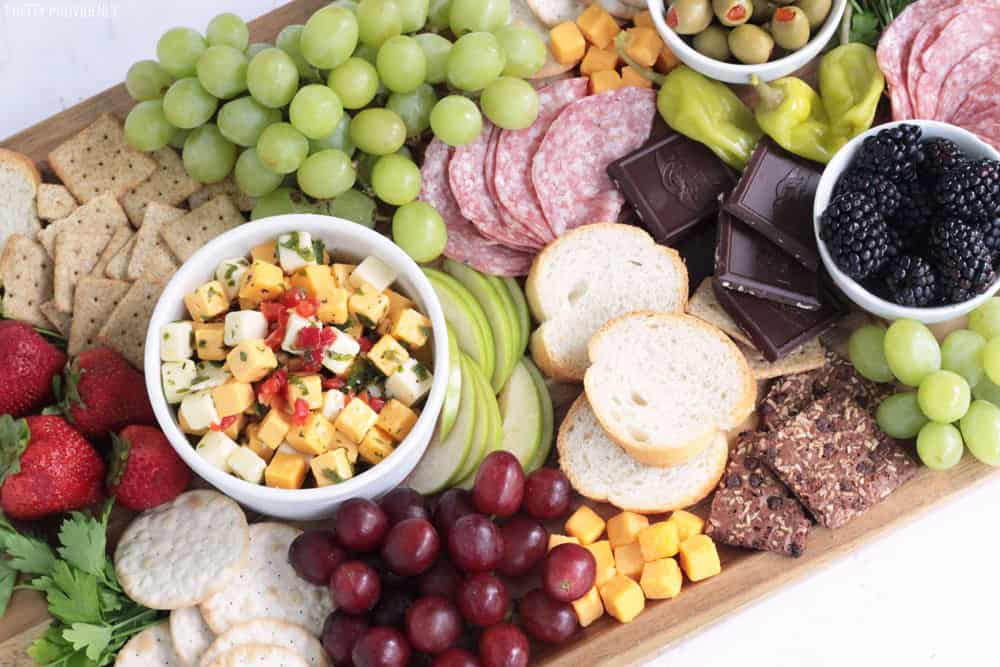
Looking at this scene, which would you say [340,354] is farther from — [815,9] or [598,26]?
[815,9]

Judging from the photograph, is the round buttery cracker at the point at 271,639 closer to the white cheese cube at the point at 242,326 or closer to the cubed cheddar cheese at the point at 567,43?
the white cheese cube at the point at 242,326

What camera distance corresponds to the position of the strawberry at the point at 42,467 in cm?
163

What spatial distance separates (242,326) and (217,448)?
19cm

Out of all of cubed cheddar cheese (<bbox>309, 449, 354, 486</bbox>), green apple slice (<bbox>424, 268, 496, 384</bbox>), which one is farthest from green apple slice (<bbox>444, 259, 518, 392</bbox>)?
cubed cheddar cheese (<bbox>309, 449, 354, 486</bbox>)

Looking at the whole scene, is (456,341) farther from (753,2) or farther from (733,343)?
(753,2)

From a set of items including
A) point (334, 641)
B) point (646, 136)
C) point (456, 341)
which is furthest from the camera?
point (646, 136)

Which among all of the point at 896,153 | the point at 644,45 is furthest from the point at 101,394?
the point at 896,153

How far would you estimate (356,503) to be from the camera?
167 cm

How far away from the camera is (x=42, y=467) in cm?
164

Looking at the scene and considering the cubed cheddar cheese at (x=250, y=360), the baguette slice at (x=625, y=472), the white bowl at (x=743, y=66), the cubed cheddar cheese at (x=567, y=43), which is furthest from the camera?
the cubed cheddar cheese at (x=567, y=43)

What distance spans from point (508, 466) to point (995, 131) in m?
1.10

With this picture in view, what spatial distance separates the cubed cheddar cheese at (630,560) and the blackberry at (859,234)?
591mm

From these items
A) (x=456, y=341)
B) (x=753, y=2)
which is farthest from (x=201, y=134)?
(x=753, y=2)

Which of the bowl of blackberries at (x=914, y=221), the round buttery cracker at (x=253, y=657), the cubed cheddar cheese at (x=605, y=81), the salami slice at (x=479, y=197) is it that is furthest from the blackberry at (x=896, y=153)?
the round buttery cracker at (x=253, y=657)
